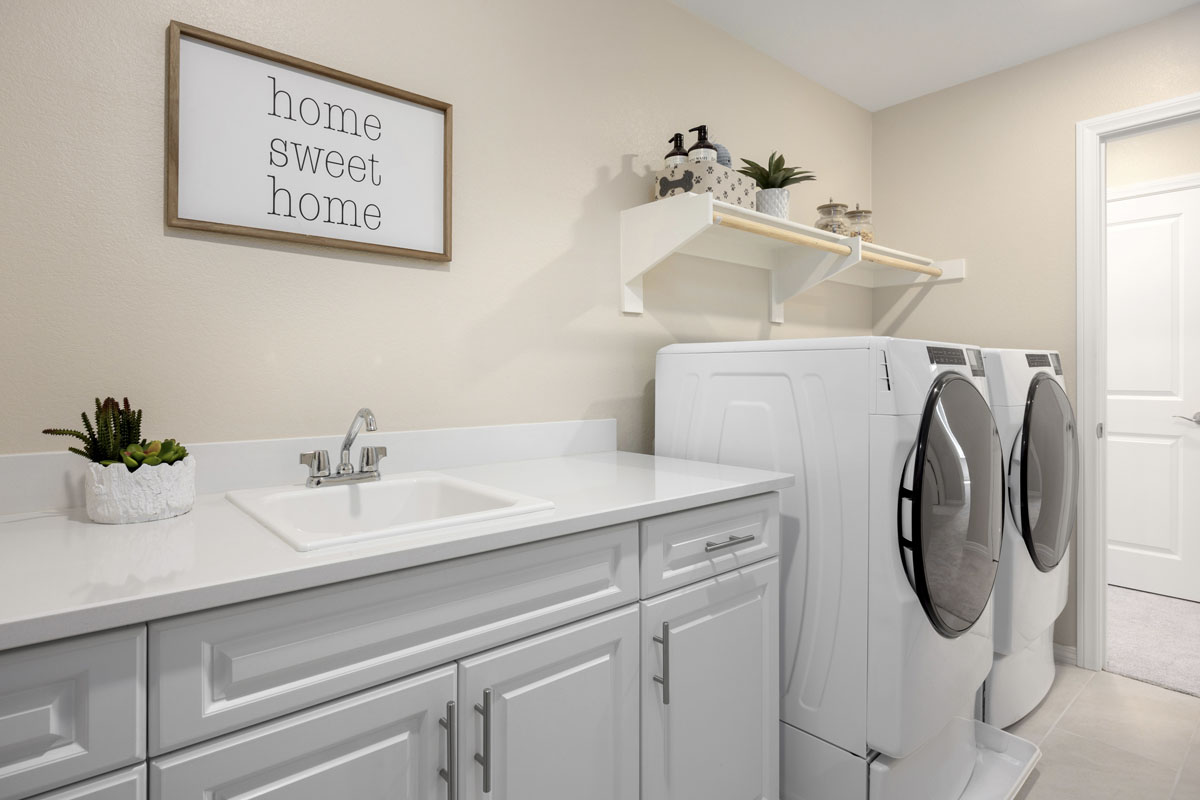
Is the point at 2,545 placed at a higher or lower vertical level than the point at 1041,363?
lower

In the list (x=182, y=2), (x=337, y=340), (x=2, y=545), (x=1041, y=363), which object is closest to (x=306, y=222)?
(x=337, y=340)

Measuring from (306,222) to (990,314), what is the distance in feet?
8.86

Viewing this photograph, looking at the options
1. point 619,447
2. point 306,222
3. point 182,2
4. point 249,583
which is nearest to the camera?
point 249,583

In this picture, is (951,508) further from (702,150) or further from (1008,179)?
(1008,179)

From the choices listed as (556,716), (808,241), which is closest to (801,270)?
(808,241)

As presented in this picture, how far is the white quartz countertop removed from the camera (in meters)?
0.70

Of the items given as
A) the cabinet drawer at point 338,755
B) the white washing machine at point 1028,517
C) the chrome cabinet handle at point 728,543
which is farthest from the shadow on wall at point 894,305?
the cabinet drawer at point 338,755

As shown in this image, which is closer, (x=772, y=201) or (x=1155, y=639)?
(x=772, y=201)

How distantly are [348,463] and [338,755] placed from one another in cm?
64

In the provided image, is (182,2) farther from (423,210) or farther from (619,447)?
(619,447)

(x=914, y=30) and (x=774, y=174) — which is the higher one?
(x=914, y=30)

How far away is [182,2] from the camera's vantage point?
4.19 feet

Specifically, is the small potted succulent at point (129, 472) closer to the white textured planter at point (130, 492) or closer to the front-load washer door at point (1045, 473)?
the white textured planter at point (130, 492)

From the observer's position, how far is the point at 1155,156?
3.21 m
